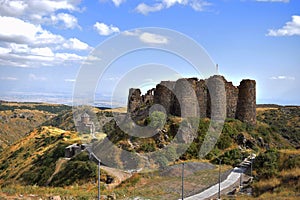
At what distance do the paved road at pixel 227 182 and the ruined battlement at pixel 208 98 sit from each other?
5949 mm

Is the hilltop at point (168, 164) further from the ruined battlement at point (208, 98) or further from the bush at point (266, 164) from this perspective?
the ruined battlement at point (208, 98)

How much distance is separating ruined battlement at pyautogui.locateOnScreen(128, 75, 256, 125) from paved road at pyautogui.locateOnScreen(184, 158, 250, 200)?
595 centimetres

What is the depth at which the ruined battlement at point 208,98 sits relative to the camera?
26.8 m

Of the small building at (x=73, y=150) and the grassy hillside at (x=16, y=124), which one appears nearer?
the small building at (x=73, y=150)

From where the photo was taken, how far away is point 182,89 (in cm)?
2661

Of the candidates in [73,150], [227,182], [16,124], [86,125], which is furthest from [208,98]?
[16,124]

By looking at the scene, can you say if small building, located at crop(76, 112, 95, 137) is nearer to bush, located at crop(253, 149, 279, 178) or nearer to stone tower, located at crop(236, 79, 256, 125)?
stone tower, located at crop(236, 79, 256, 125)

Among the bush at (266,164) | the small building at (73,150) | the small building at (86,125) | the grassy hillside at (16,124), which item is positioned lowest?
the grassy hillside at (16,124)

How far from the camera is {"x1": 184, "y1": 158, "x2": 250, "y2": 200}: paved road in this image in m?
16.2

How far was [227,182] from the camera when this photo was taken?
18797 mm

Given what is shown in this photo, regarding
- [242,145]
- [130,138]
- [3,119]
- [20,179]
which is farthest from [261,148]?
[3,119]

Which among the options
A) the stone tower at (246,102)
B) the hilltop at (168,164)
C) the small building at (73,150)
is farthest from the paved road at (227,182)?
the small building at (73,150)

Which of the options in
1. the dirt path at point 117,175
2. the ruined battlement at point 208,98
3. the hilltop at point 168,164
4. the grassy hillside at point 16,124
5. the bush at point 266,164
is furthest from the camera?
the grassy hillside at point 16,124

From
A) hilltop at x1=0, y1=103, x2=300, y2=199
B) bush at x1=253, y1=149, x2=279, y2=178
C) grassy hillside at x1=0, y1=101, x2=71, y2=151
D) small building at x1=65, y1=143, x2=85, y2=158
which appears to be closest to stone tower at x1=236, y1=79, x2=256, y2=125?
hilltop at x1=0, y1=103, x2=300, y2=199
